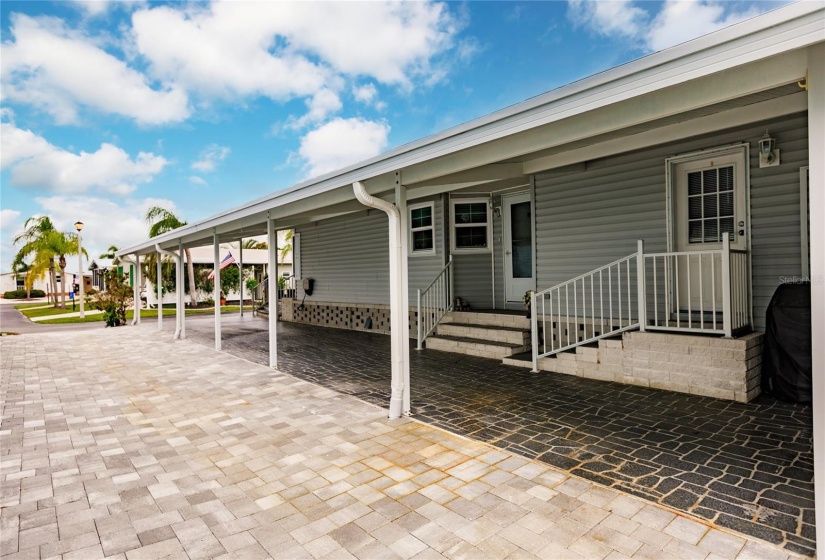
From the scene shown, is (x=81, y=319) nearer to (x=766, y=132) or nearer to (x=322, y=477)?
(x=322, y=477)

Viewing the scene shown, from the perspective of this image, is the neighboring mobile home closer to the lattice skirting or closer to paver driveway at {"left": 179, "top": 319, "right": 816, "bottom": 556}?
paver driveway at {"left": 179, "top": 319, "right": 816, "bottom": 556}

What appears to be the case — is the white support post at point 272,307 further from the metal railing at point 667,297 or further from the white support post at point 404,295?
the metal railing at point 667,297

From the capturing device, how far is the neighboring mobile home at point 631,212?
2.06 metres

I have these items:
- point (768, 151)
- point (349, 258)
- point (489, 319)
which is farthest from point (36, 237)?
point (768, 151)

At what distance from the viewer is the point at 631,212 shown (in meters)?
6.01

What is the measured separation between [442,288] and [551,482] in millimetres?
5745

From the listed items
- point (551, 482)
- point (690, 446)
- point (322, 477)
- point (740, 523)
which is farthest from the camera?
point (690, 446)

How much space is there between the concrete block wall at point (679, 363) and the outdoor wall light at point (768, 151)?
1876 millimetres

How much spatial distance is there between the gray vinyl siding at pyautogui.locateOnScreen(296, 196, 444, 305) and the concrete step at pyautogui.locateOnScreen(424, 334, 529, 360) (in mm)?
1761

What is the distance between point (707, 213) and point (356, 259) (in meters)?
7.75

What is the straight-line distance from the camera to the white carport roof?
1.84 m

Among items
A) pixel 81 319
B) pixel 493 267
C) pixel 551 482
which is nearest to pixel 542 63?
pixel 493 267

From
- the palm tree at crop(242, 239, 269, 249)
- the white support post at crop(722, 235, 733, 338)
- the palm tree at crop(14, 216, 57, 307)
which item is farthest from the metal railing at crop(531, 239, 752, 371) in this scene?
the palm tree at crop(14, 216, 57, 307)

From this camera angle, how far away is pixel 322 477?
9.78 ft
